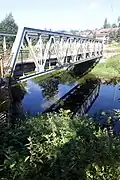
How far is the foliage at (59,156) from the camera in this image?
6.37 meters

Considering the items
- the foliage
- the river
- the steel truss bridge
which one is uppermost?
the steel truss bridge

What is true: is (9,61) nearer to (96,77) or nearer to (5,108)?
(5,108)

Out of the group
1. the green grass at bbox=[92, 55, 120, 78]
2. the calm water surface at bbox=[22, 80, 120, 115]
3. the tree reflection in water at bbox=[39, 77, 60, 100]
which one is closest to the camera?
the calm water surface at bbox=[22, 80, 120, 115]

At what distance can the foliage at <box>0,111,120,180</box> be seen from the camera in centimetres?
637

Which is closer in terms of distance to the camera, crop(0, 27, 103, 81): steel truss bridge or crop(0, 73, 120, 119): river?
crop(0, 27, 103, 81): steel truss bridge

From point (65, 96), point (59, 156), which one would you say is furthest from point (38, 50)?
point (59, 156)

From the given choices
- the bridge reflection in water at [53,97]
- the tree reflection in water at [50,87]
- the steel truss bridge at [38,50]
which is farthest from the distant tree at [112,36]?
the steel truss bridge at [38,50]

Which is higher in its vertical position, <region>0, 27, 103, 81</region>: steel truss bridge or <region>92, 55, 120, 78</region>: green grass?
<region>0, 27, 103, 81</region>: steel truss bridge

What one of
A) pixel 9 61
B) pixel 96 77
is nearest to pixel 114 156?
pixel 9 61

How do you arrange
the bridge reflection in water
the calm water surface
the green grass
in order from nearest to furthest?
the bridge reflection in water < the calm water surface < the green grass

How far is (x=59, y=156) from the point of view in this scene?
22.2ft

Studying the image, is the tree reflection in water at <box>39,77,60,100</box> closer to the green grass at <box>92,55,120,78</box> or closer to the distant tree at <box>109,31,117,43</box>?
the green grass at <box>92,55,120,78</box>

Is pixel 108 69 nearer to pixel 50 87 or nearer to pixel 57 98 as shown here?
pixel 50 87

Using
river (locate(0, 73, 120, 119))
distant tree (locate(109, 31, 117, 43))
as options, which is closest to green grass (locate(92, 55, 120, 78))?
river (locate(0, 73, 120, 119))
